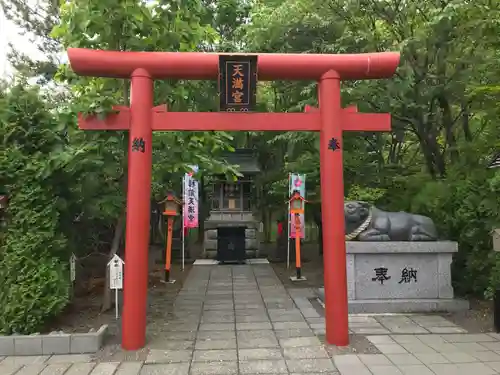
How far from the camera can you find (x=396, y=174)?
11703 mm

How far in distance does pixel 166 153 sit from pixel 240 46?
25.0 ft

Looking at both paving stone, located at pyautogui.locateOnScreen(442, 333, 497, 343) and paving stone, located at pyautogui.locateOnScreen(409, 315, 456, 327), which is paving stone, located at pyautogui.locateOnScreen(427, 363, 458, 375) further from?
paving stone, located at pyautogui.locateOnScreen(409, 315, 456, 327)

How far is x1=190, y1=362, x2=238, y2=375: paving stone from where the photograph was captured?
494 centimetres

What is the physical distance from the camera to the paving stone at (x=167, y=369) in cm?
495

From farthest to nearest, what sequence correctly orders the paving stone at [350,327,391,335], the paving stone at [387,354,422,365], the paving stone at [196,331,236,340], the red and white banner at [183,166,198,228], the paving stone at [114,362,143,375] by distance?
the red and white banner at [183,166,198,228], the paving stone at [350,327,391,335], the paving stone at [196,331,236,340], the paving stone at [387,354,422,365], the paving stone at [114,362,143,375]

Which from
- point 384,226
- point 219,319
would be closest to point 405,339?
point 384,226

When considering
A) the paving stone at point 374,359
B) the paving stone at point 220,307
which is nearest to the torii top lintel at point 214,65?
the paving stone at point 374,359

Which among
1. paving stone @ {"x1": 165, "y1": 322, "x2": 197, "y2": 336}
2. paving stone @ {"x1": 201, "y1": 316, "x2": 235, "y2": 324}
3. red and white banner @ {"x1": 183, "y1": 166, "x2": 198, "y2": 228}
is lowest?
paving stone @ {"x1": 165, "y1": 322, "x2": 197, "y2": 336}

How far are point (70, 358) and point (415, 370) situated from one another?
4.37 meters

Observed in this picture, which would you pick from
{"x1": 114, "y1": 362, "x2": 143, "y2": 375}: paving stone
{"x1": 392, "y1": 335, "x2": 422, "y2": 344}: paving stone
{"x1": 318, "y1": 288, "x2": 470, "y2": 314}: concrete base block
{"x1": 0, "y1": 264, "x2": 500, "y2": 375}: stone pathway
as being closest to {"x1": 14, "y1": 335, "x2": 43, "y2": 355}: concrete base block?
{"x1": 0, "y1": 264, "x2": 500, "y2": 375}: stone pathway

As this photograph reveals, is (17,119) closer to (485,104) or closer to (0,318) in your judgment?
(0,318)

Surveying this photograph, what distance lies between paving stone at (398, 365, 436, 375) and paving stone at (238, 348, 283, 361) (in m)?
1.51

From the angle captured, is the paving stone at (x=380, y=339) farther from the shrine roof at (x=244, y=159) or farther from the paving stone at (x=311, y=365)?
the shrine roof at (x=244, y=159)

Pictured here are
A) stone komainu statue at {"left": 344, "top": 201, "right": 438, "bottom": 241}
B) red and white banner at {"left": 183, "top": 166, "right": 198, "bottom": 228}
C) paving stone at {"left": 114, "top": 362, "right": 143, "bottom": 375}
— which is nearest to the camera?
paving stone at {"left": 114, "top": 362, "right": 143, "bottom": 375}
